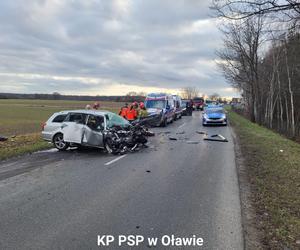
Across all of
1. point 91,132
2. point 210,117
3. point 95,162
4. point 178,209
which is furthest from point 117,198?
point 210,117

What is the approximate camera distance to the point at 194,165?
1183 cm

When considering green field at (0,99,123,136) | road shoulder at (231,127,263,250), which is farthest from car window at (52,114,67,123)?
green field at (0,99,123,136)

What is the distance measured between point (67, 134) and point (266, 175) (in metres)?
8.37

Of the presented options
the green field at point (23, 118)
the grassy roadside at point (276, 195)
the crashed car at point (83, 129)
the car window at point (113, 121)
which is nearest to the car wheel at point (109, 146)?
the crashed car at point (83, 129)

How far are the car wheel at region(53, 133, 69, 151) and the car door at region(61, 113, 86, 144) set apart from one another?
27cm

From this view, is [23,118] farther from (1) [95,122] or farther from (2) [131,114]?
(1) [95,122]

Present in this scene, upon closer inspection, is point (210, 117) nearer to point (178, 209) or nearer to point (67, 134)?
point (67, 134)

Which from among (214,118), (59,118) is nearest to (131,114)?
(59,118)

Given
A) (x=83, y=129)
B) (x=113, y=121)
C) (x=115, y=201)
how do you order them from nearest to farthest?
(x=115, y=201) < (x=83, y=129) < (x=113, y=121)

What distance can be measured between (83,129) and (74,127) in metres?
0.44

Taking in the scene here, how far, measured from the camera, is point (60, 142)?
15688 mm

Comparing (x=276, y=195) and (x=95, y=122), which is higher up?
(x=95, y=122)

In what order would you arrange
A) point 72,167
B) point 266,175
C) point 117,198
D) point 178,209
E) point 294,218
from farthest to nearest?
point 72,167 → point 266,175 → point 117,198 → point 178,209 → point 294,218

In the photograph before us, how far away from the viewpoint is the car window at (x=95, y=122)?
15078 mm
